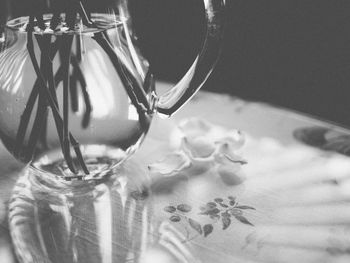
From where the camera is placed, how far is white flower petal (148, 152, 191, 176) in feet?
1.53

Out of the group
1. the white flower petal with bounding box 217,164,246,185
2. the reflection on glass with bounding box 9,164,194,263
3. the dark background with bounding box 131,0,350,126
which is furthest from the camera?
the dark background with bounding box 131,0,350,126

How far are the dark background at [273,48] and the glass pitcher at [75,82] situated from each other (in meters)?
0.70

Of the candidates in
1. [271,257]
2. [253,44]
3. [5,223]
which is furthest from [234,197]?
[253,44]

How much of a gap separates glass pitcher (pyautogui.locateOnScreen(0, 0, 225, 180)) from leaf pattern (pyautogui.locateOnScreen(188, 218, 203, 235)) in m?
0.09

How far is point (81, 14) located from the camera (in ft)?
1.27

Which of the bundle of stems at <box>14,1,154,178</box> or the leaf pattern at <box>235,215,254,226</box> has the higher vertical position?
the bundle of stems at <box>14,1,154,178</box>

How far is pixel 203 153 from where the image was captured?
0.50 m

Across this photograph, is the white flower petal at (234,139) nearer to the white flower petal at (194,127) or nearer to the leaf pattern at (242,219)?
the white flower petal at (194,127)

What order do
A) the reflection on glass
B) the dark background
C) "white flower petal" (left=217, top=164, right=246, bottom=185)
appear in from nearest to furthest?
the reflection on glass < "white flower petal" (left=217, top=164, right=246, bottom=185) < the dark background

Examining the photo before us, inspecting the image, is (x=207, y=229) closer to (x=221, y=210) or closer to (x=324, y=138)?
(x=221, y=210)

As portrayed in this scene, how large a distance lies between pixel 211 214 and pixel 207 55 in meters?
0.14

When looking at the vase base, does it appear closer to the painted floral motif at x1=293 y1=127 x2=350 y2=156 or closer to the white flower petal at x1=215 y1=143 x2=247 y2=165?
the white flower petal at x1=215 y1=143 x2=247 y2=165

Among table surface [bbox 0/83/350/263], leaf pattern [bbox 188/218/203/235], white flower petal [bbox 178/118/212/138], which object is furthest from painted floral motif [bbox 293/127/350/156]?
leaf pattern [bbox 188/218/203/235]

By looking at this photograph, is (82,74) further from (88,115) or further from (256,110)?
(256,110)
